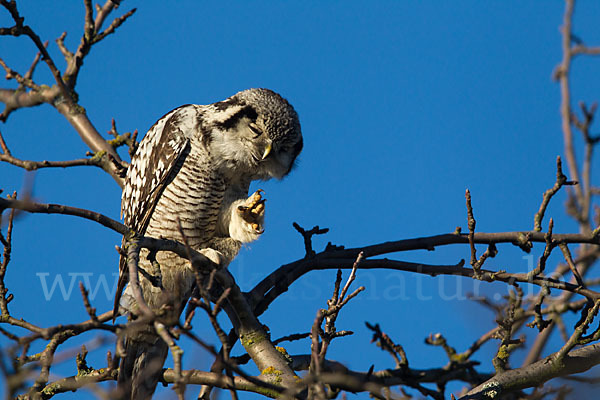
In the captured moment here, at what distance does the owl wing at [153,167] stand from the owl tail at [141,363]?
1.48 ft

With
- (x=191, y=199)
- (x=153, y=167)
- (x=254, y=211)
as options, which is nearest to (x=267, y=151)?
(x=254, y=211)

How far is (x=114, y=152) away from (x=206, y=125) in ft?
2.63

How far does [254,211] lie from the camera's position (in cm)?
452

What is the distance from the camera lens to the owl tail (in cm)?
429

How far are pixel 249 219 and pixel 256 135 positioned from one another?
2.03 ft

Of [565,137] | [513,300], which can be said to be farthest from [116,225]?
[565,137]

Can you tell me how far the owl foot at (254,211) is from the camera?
4.48 metres

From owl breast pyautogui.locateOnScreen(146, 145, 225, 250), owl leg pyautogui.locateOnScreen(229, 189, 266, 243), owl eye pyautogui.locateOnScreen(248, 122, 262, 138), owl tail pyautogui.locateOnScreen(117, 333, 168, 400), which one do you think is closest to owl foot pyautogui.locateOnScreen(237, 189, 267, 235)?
owl leg pyautogui.locateOnScreen(229, 189, 266, 243)

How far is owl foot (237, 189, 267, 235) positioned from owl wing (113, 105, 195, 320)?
1.98 feet

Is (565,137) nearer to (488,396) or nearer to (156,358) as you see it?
(488,396)

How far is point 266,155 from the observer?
4.62 m

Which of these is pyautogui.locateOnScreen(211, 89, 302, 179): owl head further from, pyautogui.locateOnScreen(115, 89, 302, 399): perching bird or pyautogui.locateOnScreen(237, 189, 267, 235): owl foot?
pyautogui.locateOnScreen(237, 189, 267, 235): owl foot

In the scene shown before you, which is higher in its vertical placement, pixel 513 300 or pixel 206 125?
pixel 206 125

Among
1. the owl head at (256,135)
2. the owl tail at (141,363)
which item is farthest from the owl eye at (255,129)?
the owl tail at (141,363)
